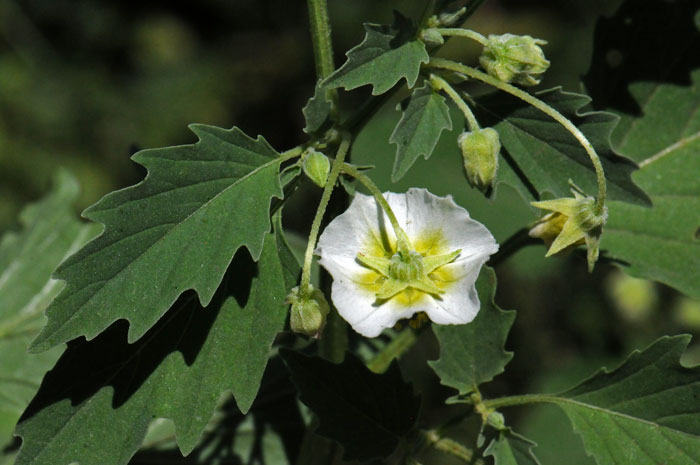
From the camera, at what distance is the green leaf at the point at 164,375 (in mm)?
1886

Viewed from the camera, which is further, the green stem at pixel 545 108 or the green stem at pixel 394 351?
the green stem at pixel 394 351

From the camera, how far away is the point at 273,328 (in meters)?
1.87

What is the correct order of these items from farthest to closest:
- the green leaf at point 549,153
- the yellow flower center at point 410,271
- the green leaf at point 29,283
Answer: the green leaf at point 29,283 < the green leaf at point 549,153 < the yellow flower center at point 410,271

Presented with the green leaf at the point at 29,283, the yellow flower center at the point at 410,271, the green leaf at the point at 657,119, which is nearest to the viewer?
the yellow flower center at the point at 410,271

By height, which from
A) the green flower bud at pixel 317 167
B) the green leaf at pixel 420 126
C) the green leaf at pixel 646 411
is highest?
the green flower bud at pixel 317 167

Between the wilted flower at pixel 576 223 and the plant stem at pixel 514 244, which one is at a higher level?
the wilted flower at pixel 576 223

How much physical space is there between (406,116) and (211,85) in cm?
432

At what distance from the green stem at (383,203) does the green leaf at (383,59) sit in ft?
0.55

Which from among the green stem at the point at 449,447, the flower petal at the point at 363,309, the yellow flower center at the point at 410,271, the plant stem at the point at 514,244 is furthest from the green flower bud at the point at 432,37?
the green stem at the point at 449,447

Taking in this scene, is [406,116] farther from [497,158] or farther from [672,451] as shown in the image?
[672,451]

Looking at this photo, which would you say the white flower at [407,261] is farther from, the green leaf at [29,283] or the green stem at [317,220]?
the green leaf at [29,283]

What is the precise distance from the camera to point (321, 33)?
6.41ft

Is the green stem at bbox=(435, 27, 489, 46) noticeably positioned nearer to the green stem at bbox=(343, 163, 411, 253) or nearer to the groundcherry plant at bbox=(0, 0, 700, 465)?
the groundcherry plant at bbox=(0, 0, 700, 465)

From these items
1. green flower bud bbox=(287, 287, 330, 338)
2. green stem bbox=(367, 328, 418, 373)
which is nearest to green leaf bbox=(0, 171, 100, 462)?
green stem bbox=(367, 328, 418, 373)
